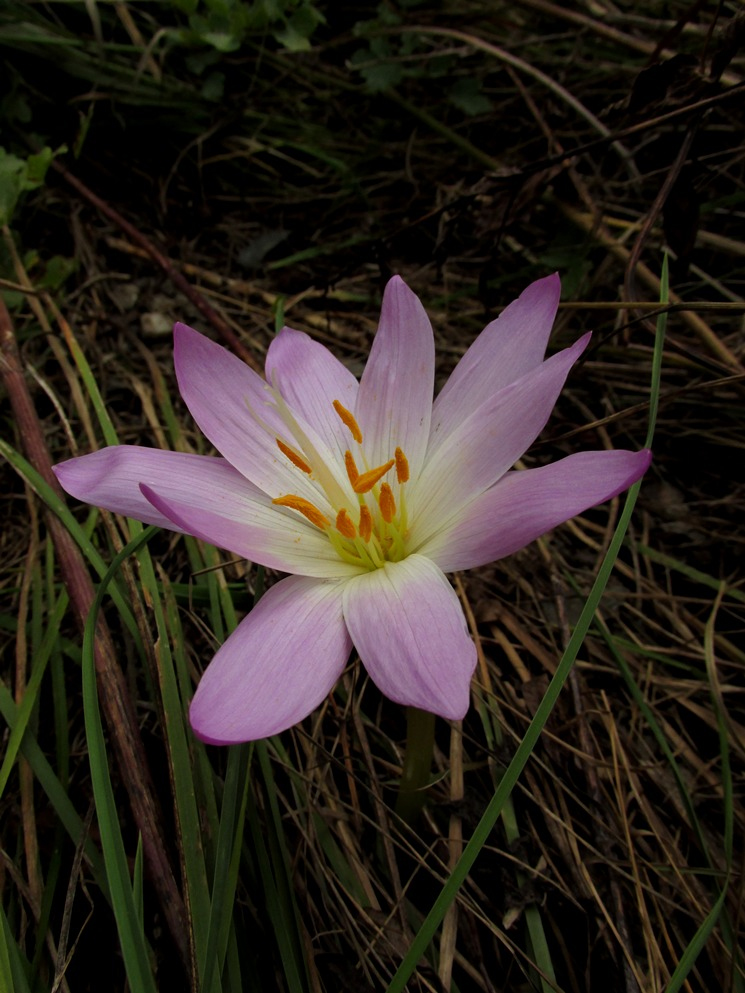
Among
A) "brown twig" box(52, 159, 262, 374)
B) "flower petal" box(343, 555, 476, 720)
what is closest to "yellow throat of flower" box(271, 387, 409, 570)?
"flower petal" box(343, 555, 476, 720)

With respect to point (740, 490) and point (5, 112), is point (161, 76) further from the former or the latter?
point (740, 490)

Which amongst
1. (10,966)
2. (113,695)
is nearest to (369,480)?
(113,695)

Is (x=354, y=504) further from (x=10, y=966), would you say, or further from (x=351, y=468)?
(x=10, y=966)

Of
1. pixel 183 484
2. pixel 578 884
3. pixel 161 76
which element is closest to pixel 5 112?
pixel 161 76

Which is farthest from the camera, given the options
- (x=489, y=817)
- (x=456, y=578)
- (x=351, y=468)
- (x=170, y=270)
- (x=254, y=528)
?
(x=170, y=270)

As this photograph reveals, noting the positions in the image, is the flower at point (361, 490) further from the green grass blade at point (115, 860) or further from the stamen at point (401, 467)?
the green grass blade at point (115, 860)

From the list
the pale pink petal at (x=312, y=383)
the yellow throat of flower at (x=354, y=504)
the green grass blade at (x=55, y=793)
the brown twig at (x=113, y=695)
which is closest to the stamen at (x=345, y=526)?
the yellow throat of flower at (x=354, y=504)

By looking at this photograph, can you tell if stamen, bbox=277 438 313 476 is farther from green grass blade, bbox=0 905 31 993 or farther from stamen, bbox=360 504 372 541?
green grass blade, bbox=0 905 31 993
